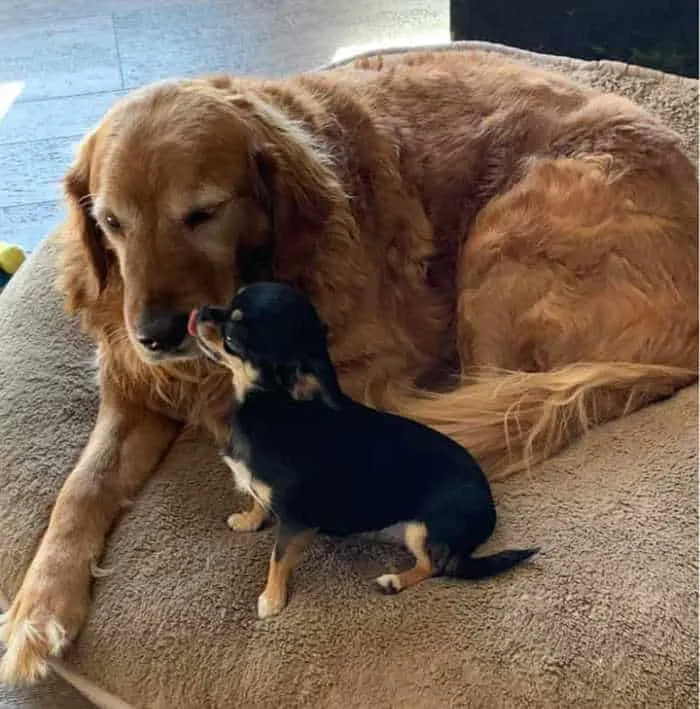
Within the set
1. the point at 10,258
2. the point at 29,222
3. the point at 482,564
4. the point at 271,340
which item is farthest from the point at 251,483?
the point at 29,222

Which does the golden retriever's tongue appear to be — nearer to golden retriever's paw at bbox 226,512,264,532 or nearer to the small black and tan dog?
the small black and tan dog

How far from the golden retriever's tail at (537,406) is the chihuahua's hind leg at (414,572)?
27 centimetres

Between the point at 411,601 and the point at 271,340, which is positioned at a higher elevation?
the point at 271,340

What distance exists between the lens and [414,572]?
1.73 m

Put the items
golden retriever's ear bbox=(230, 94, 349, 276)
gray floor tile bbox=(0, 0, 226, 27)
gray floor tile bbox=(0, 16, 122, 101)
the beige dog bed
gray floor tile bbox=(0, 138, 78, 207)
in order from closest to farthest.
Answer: the beige dog bed, golden retriever's ear bbox=(230, 94, 349, 276), gray floor tile bbox=(0, 138, 78, 207), gray floor tile bbox=(0, 16, 122, 101), gray floor tile bbox=(0, 0, 226, 27)

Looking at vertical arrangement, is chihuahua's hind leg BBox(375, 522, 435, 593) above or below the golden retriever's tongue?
below

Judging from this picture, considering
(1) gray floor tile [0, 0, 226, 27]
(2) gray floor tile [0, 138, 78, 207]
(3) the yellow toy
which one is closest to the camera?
(3) the yellow toy

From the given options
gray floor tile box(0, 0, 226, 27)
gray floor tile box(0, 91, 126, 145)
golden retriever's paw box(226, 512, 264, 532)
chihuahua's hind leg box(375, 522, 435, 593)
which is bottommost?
golden retriever's paw box(226, 512, 264, 532)

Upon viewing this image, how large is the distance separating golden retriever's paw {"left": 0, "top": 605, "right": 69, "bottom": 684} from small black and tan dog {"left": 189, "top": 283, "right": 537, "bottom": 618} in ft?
1.07

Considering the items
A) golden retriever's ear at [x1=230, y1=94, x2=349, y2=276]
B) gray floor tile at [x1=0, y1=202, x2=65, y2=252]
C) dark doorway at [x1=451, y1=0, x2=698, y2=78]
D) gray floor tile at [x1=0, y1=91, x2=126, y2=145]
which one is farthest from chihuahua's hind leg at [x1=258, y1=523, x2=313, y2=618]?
gray floor tile at [x1=0, y1=91, x2=126, y2=145]

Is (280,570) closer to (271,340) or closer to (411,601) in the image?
(411,601)

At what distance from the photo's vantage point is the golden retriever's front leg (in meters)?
1.71

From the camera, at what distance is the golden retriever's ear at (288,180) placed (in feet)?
6.05

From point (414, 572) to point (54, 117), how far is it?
2.47 metres
